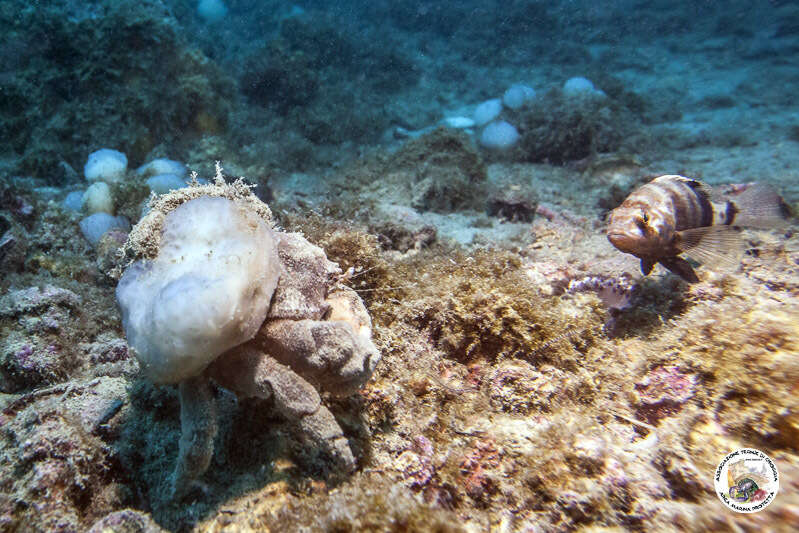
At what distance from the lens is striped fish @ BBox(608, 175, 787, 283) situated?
11.5 ft

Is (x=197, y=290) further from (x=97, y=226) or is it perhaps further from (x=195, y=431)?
(x=97, y=226)

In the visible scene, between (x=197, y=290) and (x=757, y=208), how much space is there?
533cm

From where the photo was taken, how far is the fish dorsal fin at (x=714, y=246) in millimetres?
3402

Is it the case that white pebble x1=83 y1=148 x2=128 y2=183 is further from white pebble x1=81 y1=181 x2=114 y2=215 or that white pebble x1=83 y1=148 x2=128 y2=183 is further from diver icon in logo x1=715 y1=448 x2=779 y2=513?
diver icon in logo x1=715 y1=448 x2=779 y2=513

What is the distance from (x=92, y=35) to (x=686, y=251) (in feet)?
41.7

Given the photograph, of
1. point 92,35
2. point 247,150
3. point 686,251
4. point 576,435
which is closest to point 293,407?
point 576,435

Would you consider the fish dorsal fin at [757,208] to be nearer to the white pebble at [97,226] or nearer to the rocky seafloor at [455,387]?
the rocky seafloor at [455,387]

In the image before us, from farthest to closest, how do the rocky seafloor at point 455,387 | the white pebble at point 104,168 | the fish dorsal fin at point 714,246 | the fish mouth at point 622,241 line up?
the white pebble at point 104,168
the fish mouth at point 622,241
the fish dorsal fin at point 714,246
the rocky seafloor at point 455,387

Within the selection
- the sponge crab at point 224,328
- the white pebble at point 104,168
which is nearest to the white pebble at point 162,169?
the white pebble at point 104,168

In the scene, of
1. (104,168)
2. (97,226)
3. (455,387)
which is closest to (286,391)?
(455,387)

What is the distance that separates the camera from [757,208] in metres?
4.03

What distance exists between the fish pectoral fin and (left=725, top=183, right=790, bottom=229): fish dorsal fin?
1053 millimetres

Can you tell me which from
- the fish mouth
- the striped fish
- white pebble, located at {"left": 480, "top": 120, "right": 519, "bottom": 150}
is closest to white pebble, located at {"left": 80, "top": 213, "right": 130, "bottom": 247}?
the fish mouth

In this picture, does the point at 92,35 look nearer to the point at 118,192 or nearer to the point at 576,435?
the point at 118,192
